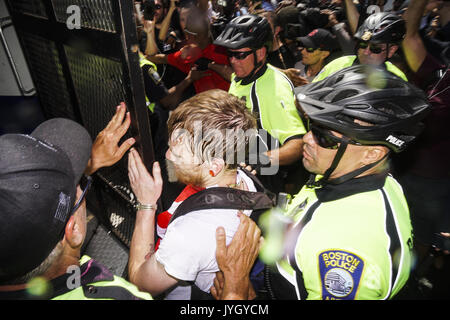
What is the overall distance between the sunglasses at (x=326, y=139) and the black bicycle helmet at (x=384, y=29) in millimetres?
2031

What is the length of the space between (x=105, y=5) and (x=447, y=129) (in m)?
2.96

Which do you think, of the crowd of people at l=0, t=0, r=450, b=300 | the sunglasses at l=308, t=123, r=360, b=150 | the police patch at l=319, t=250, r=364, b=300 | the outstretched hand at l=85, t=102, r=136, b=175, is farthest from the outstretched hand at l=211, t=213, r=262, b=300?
the outstretched hand at l=85, t=102, r=136, b=175

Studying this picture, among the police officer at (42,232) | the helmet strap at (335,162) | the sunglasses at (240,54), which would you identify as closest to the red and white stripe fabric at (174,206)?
the police officer at (42,232)

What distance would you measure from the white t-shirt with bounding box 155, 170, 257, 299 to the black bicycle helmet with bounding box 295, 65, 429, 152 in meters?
0.78

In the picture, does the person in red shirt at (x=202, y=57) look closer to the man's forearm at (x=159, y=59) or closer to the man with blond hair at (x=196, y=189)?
the man's forearm at (x=159, y=59)

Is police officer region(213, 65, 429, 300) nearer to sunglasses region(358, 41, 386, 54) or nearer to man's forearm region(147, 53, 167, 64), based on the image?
sunglasses region(358, 41, 386, 54)

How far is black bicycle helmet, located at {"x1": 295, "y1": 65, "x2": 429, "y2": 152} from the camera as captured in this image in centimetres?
142

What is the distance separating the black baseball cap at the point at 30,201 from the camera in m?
0.93

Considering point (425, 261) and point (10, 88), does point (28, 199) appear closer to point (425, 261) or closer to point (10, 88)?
point (10, 88)

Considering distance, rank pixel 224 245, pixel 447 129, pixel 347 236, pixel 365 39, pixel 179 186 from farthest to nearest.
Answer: pixel 179 186 → pixel 365 39 → pixel 447 129 → pixel 224 245 → pixel 347 236

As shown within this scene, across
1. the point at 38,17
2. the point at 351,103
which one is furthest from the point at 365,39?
the point at 38,17

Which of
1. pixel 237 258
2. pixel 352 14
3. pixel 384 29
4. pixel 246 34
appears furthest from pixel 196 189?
pixel 352 14

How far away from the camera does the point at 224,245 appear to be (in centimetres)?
135

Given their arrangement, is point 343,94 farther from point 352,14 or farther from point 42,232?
point 352,14
